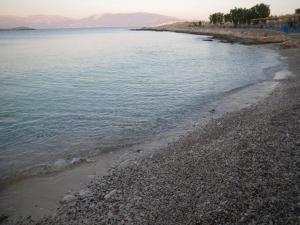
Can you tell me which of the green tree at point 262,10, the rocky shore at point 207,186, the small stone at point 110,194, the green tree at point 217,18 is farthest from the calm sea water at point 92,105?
the green tree at point 217,18

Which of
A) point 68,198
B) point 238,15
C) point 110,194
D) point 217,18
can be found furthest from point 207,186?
point 217,18

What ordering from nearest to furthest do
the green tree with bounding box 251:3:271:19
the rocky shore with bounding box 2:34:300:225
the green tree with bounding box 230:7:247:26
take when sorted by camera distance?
the rocky shore with bounding box 2:34:300:225 → the green tree with bounding box 251:3:271:19 → the green tree with bounding box 230:7:247:26

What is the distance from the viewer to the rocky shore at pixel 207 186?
729 cm

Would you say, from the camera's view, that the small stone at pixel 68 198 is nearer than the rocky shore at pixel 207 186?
No

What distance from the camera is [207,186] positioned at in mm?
8711

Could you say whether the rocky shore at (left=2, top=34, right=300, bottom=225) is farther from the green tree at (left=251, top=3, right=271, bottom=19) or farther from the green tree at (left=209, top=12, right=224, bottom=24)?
the green tree at (left=209, top=12, right=224, bottom=24)

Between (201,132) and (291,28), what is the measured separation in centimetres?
7878

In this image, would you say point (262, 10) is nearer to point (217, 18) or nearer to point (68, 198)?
point (217, 18)

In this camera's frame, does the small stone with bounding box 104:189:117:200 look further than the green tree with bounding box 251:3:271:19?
No

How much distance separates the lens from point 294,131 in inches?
464

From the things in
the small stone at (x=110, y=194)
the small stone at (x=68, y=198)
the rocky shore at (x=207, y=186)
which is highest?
the rocky shore at (x=207, y=186)

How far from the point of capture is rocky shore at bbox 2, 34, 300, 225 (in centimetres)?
729

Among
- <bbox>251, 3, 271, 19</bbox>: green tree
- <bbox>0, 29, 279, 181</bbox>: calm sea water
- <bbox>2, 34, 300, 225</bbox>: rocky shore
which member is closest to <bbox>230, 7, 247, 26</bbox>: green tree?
<bbox>251, 3, 271, 19</bbox>: green tree

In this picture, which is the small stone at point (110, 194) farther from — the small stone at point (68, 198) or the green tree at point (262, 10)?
the green tree at point (262, 10)
